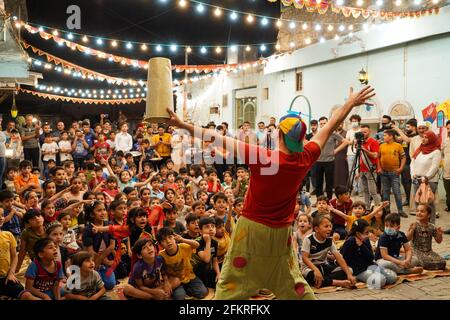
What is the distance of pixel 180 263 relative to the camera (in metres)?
4.29

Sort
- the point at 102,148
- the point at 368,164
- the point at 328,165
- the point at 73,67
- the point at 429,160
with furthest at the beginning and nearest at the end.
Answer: the point at 73,67 → the point at 102,148 → the point at 328,165 → the point at 368,164 → the point at 429,160

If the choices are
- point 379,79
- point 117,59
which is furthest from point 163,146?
point 379,79

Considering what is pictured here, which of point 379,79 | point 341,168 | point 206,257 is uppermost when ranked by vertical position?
point 379,79

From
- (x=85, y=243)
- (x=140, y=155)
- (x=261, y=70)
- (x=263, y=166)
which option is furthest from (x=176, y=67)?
(x=263, y=166)

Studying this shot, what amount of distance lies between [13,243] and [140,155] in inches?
243

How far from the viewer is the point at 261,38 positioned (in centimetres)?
1455

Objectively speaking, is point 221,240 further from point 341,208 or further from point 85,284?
point 341,208

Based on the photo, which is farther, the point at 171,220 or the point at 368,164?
the point at 368,164

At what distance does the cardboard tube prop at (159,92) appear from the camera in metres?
2.59

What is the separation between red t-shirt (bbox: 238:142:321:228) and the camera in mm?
2559

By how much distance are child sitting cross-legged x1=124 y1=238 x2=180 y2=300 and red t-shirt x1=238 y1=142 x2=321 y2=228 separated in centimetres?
159

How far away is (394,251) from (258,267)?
9.22ft

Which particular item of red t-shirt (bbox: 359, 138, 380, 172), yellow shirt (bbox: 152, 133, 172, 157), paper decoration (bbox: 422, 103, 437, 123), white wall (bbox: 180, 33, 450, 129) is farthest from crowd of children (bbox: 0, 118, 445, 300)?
white wall (bbox: 180, 33, 450, 129)

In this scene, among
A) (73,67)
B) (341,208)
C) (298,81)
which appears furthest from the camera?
(298,81)
